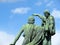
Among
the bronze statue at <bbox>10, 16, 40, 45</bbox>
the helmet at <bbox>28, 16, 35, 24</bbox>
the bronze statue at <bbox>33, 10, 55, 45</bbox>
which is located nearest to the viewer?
the bronze statue at <bbox>10, 16, 40, 45</bbox>

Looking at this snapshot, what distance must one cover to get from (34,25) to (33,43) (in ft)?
3.22

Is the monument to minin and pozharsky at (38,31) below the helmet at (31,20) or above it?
below

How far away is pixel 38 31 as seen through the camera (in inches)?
1757

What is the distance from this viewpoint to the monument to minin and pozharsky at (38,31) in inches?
1751

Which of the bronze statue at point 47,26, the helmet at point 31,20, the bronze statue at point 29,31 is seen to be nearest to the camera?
the bronze statue at point 29,31

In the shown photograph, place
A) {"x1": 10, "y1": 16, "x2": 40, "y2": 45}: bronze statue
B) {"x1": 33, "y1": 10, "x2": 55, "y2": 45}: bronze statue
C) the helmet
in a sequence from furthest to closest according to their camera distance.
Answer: {"x1": 33, "y1": 10, "x2": 55, "y2": 45}: bronze statue
the helmet
{"x1": 10, "y1": 16, "x2": 40, "y2": 45}: bronze statue

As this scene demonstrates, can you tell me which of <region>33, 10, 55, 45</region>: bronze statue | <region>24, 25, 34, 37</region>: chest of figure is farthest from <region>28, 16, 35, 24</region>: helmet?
<region>33, 10, 55, 45</region>: bronze statue

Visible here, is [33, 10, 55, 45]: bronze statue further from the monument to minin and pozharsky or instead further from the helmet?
the helmet

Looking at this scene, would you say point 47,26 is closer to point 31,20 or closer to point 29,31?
point 31,20

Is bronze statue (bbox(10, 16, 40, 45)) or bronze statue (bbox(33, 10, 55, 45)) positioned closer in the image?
bronze statue (bbox(10, 16, 40, 45))

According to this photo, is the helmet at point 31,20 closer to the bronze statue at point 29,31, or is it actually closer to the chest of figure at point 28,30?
the bronze statue at point 29,31

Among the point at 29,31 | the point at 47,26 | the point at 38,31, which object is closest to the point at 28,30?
the point at 29,31

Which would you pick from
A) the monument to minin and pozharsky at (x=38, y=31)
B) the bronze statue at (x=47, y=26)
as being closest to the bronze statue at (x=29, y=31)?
the monument to minin and pozharsky at (x=38, y=31)

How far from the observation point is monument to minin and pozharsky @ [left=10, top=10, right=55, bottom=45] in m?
44.5
